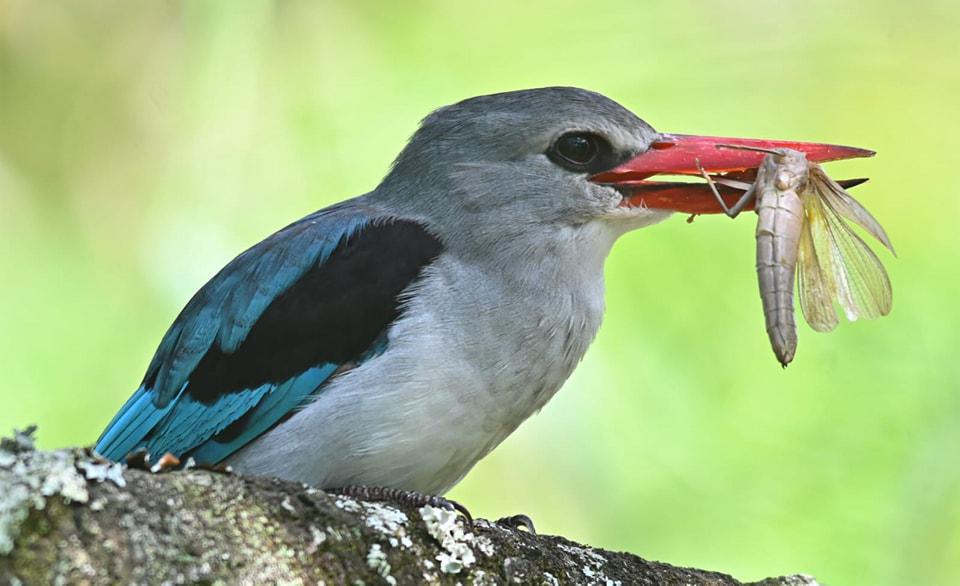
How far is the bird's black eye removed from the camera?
476 centimetres

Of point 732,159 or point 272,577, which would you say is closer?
point 272,577

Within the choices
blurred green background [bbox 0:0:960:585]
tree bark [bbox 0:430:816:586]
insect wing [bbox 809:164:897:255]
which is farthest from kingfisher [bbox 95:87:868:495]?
blurred green background [bbox 0:0:960:585]

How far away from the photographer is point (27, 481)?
248cm

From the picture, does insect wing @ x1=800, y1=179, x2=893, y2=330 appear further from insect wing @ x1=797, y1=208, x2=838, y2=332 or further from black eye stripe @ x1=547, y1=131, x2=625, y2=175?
black eye stripe @ x1=547, y1=131, x2=625, y2=175

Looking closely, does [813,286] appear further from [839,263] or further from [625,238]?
[625,238]

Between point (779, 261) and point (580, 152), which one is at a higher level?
point (580, 152)

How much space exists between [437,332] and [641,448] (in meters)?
1.75

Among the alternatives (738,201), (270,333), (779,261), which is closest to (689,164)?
(738,201)

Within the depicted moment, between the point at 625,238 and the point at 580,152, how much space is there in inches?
52.0

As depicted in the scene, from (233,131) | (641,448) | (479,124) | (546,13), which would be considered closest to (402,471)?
(479,124)

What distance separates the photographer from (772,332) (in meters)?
3.80

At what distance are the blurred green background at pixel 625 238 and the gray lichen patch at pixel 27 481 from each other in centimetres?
280

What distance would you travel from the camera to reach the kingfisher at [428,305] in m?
4.00

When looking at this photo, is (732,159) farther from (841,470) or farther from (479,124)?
(841,470)
